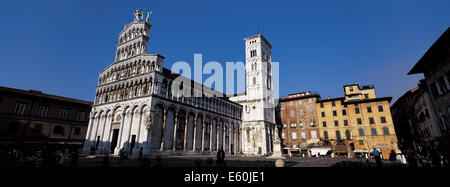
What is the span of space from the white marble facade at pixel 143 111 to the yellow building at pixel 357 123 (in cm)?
2443

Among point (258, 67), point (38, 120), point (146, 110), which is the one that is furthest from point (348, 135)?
point (38, 120)

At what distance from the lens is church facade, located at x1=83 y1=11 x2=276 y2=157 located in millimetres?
25844

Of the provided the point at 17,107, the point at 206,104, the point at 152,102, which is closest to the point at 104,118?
the point at 152,102

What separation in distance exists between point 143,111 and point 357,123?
39849mm

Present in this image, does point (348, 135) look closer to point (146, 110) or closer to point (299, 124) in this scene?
point (299, 124)

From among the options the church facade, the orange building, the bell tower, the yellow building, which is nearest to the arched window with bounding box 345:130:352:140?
the yellow building

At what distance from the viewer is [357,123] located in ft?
133

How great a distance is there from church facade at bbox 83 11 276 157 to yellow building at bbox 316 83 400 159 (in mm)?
22333

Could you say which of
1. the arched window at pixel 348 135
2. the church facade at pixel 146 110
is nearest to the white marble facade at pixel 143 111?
the church facade at pixel 146 110

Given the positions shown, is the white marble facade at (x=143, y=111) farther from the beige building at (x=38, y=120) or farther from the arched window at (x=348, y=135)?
the arched window at (x=348, y=135)

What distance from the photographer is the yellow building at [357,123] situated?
37531 millimetres

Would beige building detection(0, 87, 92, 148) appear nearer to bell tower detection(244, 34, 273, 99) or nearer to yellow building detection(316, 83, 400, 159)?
bell tower detection(244, 34, 273, 99)
